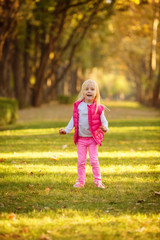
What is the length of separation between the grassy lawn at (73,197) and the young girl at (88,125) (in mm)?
308

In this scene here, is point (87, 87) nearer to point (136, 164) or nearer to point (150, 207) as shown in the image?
point (150, 207)

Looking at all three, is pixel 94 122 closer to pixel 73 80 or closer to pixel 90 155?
pixel 90 155

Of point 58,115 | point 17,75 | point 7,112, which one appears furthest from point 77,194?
point 17,75

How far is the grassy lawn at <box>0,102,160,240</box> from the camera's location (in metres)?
3.94

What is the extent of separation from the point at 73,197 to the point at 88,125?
1106mm

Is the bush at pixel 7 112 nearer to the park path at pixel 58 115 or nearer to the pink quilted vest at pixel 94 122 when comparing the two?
the park path at pixel 58 115

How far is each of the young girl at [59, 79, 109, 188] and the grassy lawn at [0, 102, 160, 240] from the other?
1.01 feet

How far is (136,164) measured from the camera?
775 centimetres

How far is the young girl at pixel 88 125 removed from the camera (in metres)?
5.80

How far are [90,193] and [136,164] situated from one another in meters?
2.48

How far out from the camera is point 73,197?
17.2 ft

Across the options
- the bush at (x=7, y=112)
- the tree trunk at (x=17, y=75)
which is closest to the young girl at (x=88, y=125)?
the bush at (x=7, y=112)

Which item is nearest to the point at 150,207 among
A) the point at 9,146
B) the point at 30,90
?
the point at 9,146


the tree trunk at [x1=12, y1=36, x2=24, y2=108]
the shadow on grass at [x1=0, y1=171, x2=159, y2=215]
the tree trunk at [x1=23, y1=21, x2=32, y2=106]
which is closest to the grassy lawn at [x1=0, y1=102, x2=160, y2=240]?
the shadow on grass at [x1=0, y1=171, x2=159, y2=215]
